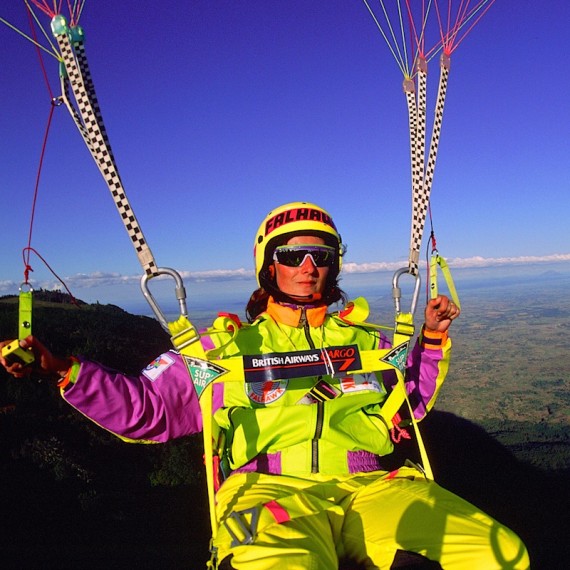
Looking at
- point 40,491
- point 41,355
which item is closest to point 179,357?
point 41,355

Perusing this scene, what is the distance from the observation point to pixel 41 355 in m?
2.49

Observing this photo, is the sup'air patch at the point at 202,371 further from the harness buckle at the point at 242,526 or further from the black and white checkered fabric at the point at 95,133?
the harness buckle at the point at 242,526

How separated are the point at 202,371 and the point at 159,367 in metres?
0.42

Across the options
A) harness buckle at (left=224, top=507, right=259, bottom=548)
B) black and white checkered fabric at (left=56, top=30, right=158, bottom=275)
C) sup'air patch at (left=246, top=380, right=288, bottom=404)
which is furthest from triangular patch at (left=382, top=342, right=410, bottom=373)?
black and white checkered fabric at (left=56, top=30, right=158, bottom=275)

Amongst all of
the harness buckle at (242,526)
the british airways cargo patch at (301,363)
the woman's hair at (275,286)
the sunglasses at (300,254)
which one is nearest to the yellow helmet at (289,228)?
the woman's hair at (275,286)

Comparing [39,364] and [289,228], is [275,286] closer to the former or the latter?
[289,228]

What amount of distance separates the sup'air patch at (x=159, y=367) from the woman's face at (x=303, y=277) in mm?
1012

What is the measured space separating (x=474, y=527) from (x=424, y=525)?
0.25 meters

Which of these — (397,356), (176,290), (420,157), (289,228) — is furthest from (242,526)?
(420,157)

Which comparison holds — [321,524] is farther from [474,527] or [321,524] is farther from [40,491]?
[40,491]

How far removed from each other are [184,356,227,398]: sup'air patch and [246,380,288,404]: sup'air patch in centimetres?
26

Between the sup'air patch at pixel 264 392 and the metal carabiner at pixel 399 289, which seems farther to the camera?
the metal carabiner at pixel 399 289

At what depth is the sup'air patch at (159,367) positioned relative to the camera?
9.87 ft

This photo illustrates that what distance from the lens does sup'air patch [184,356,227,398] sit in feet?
9.09
